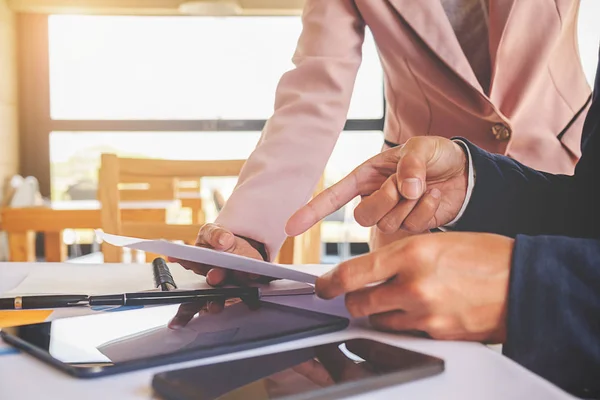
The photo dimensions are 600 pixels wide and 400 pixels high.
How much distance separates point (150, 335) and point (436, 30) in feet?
2.36

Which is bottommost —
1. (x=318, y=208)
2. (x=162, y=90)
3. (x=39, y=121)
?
(x=318, y=208)

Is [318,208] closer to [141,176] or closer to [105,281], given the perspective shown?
[105,281]

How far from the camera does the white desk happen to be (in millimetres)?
321

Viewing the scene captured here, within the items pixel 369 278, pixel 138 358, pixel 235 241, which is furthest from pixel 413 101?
pixel 138 358

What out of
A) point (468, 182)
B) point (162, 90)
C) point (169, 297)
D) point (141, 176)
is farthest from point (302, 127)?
point (162, 90)

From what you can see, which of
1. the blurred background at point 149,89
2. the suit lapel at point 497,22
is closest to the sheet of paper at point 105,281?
the suit lapel at point 497,22

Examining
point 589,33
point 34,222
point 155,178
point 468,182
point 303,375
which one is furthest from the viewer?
point 34,222

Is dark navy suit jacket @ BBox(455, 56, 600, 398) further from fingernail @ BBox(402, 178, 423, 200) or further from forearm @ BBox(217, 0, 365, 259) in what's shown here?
forearm @ BBox(217, 0, 365, 259)

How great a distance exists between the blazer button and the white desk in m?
0.58

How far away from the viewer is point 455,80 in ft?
3.06

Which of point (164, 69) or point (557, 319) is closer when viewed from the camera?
point (557, 319)

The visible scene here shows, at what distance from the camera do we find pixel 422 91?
40.1 inches

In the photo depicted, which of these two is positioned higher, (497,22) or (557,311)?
(497,22)

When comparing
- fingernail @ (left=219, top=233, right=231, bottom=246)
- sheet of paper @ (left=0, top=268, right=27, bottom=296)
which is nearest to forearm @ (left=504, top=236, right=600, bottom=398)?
fingernail @ (left=219, top=233, right=231, bottom=246)
